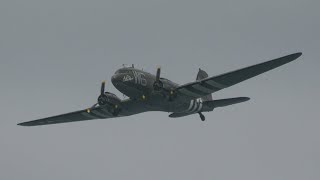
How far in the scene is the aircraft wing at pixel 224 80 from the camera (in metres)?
45.8

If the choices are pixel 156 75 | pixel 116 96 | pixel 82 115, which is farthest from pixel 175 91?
pixel 82 115

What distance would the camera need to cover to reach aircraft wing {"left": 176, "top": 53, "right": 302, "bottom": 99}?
4579 cm

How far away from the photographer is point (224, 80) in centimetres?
4878

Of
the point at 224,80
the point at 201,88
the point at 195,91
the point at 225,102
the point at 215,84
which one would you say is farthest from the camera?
the point at 225,102

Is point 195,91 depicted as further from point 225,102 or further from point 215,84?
point 225,102

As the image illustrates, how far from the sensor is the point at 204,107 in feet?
180

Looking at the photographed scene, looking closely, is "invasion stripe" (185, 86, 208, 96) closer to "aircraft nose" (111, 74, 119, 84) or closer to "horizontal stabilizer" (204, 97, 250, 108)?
"horizontal stabilizer" (204, 97, 250, 108)

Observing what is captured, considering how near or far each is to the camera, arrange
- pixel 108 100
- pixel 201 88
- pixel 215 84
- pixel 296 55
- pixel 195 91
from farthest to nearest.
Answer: pixel 108 100 → pixel 195 91 → pixel 201 88 → pixel 215 84 → pixel 296 55

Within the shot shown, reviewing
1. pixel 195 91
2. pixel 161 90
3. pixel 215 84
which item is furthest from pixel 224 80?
pixel 161 90

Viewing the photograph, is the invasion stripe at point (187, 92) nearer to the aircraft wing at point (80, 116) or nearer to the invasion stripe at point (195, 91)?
the invasion stripe at point (195, 91)

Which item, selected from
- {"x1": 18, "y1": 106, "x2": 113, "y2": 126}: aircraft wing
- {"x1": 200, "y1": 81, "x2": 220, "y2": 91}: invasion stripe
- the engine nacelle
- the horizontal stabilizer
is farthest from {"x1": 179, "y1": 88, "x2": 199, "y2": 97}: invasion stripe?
{"x1": 18, "y1": 106, "x2": 113, "y2": 126}: aircraft wing

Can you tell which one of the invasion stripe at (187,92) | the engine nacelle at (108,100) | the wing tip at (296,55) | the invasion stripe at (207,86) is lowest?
the engine nacelle at (108,100)

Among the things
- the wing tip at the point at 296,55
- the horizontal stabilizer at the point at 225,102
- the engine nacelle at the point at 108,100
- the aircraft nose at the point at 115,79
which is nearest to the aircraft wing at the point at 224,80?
the wing tip at the point at 296,55

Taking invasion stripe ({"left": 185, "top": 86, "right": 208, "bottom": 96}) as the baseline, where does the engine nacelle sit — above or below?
below
